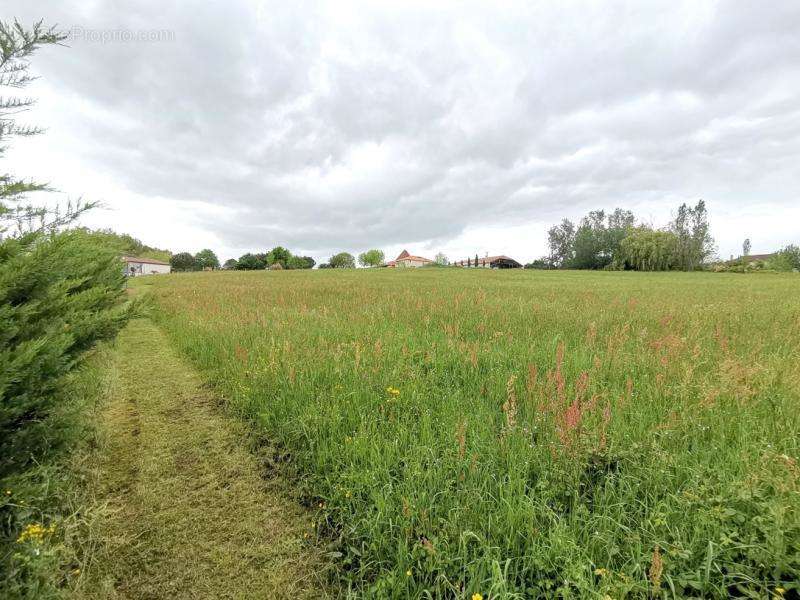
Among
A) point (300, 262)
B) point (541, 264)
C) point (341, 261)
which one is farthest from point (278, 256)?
point (541, 264)

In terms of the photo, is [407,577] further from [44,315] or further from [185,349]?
[185,349]

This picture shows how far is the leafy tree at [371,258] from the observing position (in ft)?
430

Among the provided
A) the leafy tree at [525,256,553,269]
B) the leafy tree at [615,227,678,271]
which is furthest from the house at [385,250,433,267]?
the leafy tree at [615,227,678,271]

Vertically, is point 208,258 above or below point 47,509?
above

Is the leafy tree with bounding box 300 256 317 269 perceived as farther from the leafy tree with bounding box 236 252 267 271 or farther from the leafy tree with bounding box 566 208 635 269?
the leafy tree with bounding box 566 208 635 269

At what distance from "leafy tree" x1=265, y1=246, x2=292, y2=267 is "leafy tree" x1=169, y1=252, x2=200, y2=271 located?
73.1 feet

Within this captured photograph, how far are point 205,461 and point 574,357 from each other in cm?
485

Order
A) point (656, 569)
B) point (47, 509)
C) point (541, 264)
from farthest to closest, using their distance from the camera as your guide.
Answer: point (541, 264), point (47, 509), point (656, 569)

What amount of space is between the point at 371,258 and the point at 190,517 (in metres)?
130

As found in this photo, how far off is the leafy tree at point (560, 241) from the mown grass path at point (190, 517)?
114m

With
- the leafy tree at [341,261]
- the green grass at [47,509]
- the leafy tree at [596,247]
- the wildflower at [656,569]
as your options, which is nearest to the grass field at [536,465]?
the wildflower at [656,569]

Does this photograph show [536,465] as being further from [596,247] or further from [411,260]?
[411,260]

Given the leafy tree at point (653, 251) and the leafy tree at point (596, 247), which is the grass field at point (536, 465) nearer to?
the leafy tree at point (653, 251)

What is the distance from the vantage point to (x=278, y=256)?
11306 centimetres
